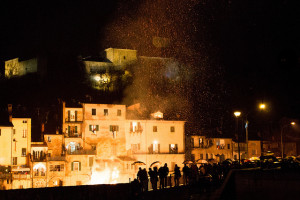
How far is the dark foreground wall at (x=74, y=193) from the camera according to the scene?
72.4 ft

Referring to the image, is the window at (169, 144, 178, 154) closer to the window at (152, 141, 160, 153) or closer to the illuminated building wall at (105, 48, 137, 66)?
the window at (152, 141, 160, 153)

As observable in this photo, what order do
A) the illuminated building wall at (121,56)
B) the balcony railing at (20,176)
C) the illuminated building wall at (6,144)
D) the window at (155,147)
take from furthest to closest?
1. the illuminated building wall at (121,56)
2. the window at (155,147)
3. the illuminated building wall at (6,144)
4. the balcony railing at (20,176)

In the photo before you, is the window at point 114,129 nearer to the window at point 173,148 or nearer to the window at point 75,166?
the window at point 75,166

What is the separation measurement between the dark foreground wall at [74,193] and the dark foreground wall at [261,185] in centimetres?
816

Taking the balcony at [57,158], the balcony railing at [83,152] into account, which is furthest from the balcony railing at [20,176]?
the balcony railing at [83,152]

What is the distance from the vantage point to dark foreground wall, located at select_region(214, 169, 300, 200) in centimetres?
1664

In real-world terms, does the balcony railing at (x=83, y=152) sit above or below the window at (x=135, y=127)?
below

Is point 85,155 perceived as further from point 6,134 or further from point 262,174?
point 262,174

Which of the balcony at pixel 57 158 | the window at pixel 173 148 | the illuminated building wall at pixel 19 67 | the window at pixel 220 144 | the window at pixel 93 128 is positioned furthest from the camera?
the illuminated building wall at pixel 19 67

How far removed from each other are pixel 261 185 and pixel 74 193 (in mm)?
10123

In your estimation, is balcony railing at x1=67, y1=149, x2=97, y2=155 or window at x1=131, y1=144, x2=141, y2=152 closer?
balcony railing at x1=67, y1=149, x2=97, y2=155

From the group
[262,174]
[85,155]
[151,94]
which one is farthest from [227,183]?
[151,94]

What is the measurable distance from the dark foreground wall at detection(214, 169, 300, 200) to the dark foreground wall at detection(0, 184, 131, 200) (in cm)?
816

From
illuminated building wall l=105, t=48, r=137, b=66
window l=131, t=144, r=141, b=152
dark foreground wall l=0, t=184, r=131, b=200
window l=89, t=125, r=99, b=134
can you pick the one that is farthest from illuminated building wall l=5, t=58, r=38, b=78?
dark foreground wall l=0, t=184, r=131, b=200
